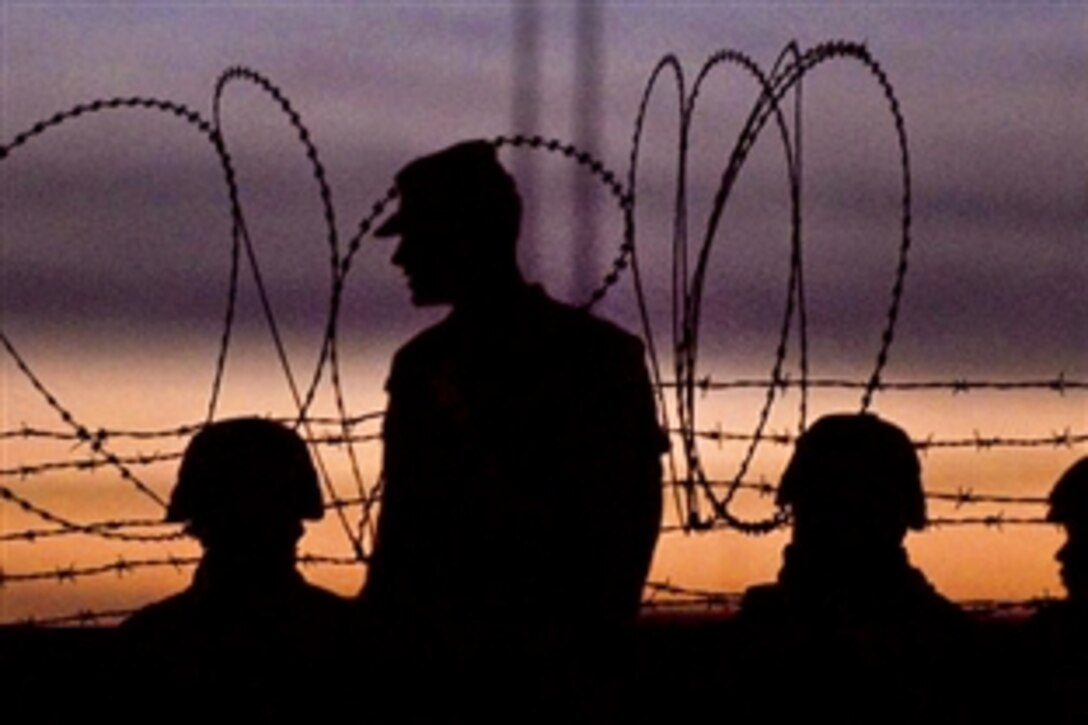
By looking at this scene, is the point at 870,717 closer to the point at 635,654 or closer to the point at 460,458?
the point at 635,654

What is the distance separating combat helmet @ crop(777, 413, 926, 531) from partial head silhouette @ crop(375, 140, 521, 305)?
3.50 ft

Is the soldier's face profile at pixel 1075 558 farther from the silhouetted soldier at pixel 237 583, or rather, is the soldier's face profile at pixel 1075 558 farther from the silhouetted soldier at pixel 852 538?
the silhouetted soldier at pixel 237 583

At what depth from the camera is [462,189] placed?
9.29 meters

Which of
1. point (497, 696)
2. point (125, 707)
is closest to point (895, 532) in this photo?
point (497, 696)

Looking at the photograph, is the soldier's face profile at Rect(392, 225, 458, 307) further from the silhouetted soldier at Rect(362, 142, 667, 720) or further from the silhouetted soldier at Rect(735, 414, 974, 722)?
the silhouetted soldier at Rect(735, 414, 974, 722)

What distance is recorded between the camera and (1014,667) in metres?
9.13

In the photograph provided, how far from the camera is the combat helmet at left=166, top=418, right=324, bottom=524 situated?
9.25 meters

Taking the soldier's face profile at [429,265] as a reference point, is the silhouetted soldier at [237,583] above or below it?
below

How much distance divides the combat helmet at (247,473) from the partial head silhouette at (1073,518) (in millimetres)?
2495

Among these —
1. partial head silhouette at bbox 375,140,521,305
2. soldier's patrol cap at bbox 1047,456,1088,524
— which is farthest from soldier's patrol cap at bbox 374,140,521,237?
soldier's patrol cap at bbox 1047,456,1088,524

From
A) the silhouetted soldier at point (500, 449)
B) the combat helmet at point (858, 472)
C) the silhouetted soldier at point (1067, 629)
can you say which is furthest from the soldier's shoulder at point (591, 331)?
the silhouetted soldier at point (1067, 629)

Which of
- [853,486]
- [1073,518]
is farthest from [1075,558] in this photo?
[853,486]

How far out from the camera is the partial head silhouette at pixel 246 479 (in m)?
9.25

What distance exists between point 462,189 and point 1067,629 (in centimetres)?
221
